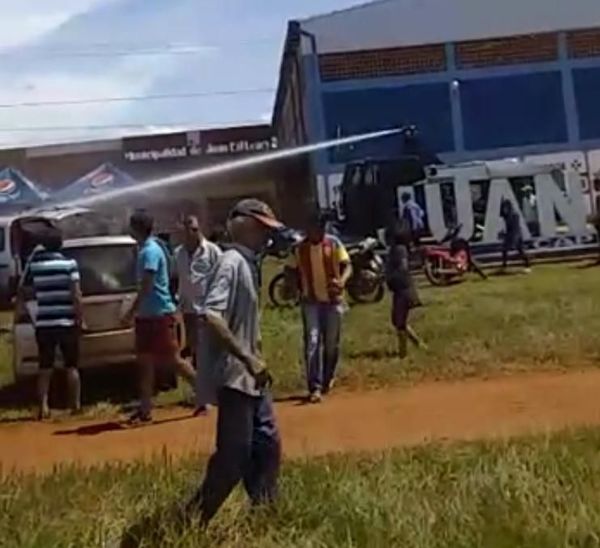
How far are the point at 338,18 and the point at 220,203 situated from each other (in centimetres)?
1277

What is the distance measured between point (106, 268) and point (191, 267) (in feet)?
3.95

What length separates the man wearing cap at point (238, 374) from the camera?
629 cm

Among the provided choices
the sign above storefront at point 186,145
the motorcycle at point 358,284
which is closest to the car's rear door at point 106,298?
the motorcycle at point 358,284

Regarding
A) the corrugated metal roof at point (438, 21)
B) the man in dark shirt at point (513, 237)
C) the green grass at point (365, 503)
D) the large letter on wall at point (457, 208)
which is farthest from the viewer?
the corrugated metal roof at point (438, 21)

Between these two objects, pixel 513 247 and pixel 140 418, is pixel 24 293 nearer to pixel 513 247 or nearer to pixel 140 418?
pixel 140 418

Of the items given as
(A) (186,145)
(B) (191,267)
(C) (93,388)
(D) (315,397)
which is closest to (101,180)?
(C) (93,388)

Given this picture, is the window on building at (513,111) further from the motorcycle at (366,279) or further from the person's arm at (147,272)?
Answer: the person's arm at (147,272)

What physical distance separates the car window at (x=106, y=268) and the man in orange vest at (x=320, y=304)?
1.70m

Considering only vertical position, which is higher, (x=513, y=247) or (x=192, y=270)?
(x=192, y=270)

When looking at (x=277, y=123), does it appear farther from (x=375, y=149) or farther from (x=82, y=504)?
(x=82, y=504)

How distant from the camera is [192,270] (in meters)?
11.3

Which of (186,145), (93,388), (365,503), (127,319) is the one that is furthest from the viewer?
(186,145)

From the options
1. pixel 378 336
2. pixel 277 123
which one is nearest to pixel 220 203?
pixel 277 123

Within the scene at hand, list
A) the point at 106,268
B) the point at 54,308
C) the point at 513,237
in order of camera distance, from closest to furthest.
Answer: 1. the point at 54,308
2. the point at 106,268
3. the point at 513,237
